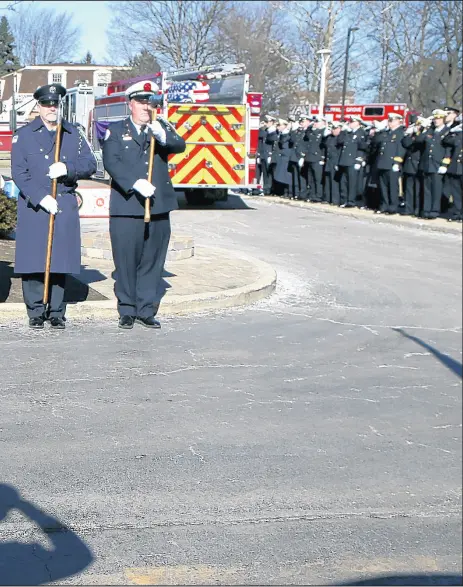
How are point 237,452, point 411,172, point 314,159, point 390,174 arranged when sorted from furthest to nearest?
point 314,159, point 411,172, point 390,174, point 237,452

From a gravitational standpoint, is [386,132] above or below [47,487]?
above

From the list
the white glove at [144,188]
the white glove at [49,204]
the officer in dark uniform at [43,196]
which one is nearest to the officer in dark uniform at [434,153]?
the white glove at [144,188]

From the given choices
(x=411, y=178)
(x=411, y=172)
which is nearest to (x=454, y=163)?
(x=411, y=172)

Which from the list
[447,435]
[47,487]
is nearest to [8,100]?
[47,487]

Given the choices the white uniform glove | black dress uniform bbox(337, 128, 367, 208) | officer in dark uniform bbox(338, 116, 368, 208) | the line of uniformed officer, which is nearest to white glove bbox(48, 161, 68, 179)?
the white uniform glove

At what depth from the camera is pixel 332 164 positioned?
20500mm

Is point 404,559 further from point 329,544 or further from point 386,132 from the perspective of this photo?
point 386,132

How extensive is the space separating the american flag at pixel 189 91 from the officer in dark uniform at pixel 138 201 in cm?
1133

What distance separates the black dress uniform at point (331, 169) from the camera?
802 inches

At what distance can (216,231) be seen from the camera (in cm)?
1596

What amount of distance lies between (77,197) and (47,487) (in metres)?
4.00

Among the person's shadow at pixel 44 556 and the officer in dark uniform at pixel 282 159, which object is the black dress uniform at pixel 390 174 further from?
the person's shadow at pixel 44 556

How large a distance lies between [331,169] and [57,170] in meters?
13.2

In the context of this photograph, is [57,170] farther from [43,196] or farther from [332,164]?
[332,164]
